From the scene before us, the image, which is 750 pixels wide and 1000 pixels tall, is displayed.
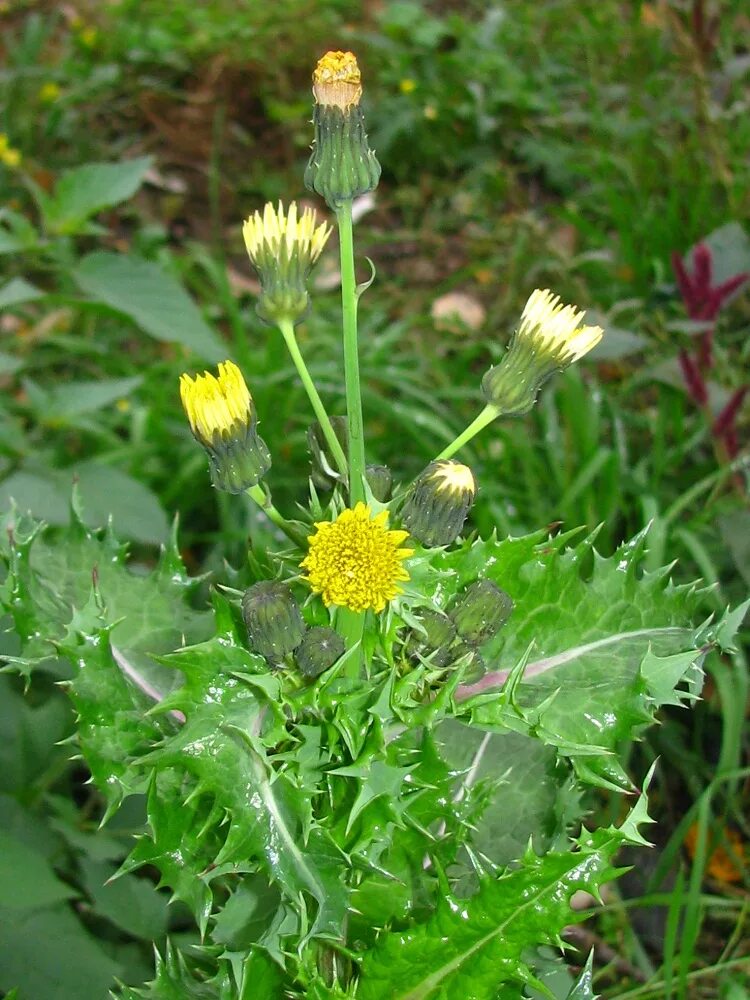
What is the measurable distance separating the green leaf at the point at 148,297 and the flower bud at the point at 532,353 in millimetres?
1561

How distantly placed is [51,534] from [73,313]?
1641 millimetres

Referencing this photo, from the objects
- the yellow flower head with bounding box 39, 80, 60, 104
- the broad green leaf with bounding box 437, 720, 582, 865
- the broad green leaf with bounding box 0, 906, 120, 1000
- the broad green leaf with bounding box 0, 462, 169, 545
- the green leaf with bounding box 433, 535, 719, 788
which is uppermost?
the yellow flower head with bounding box 39, 80, 60, 104

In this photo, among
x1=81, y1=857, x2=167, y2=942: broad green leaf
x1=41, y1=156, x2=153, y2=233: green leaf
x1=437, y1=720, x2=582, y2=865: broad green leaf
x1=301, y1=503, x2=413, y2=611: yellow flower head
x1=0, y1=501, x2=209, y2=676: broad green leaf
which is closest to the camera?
x1=301, y1=503, x2=413, y2=611: yellow flower head

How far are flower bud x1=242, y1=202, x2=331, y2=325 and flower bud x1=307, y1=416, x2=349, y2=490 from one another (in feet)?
0.63

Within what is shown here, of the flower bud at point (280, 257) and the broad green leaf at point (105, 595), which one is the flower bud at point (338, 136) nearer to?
the flower bud at point (280, 257)

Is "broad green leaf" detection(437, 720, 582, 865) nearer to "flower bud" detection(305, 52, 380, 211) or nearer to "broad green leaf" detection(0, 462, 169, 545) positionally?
"flower bud" detection(305, 52, 380, 211)

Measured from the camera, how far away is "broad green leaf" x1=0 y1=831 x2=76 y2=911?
6.12ft

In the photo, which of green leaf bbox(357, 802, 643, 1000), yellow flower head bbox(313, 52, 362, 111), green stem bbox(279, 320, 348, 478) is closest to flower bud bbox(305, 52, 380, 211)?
yellow flower head bbox(313, 52, 362, 111)

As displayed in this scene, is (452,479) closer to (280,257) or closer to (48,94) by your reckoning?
(280,257)

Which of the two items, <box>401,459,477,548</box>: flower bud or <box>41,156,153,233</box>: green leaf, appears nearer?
<box>401,459,477,548</box>: flower bud

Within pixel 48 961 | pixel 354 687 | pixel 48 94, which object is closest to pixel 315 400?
pixel 354 687

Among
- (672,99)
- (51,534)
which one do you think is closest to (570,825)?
(51,534)

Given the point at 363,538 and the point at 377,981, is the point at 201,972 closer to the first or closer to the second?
the point at 377,981

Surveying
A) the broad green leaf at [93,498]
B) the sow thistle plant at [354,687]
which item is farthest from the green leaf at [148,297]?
the sow thistle plant at [354,687]
